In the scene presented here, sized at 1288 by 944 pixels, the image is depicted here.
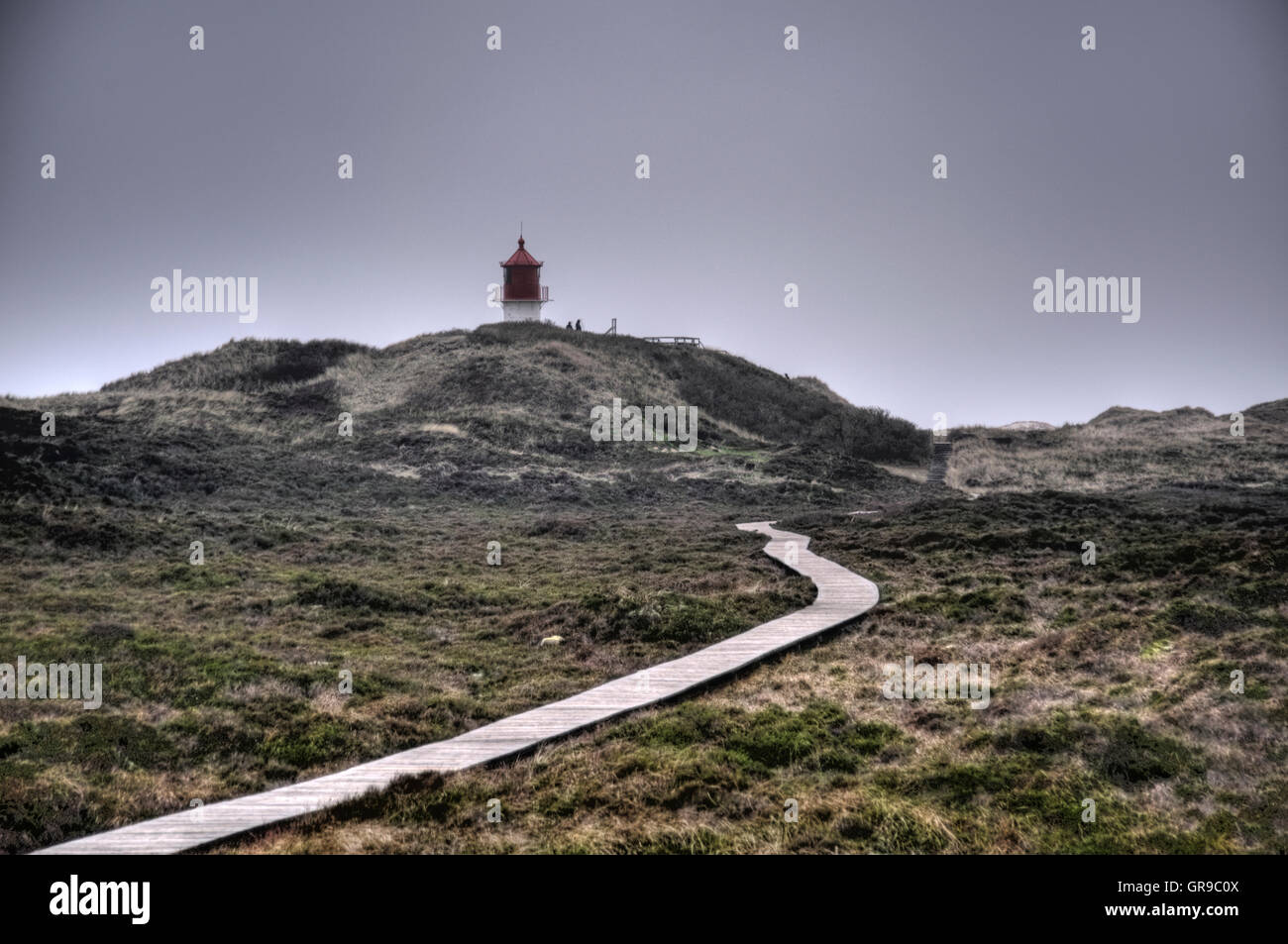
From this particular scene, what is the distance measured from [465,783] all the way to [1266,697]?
11920 mm

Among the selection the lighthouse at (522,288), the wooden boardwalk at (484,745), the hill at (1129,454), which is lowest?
the wooden boardwalk at (484,745)

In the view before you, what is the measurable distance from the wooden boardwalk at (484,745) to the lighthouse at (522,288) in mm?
78693

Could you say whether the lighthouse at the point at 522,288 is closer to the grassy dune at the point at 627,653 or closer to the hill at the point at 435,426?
the hill at the point at 435,426

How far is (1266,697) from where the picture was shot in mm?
13477

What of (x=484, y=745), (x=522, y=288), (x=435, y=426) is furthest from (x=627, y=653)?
(x=522, y=288)

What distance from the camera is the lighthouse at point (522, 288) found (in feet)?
314

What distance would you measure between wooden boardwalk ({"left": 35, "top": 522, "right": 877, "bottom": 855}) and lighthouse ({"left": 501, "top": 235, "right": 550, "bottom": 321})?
7869 cm

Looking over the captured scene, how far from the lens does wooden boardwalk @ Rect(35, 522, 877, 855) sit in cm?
1059

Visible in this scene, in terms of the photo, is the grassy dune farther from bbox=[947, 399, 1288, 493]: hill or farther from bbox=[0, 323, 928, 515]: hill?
bbox=[947, 399, 1288, 493]: hill

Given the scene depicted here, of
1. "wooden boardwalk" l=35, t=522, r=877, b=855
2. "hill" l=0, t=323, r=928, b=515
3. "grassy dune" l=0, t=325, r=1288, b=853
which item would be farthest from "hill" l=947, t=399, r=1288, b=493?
"wooden boardwalk" l=35, t=522, r=877, b=855

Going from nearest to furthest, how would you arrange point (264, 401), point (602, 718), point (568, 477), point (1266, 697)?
point (1266, 697) < point (602, 718) < point (568, 477) < point (264, 401)

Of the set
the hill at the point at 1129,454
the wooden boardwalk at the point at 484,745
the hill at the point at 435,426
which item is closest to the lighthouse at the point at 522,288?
the hill at the point at 435,426
